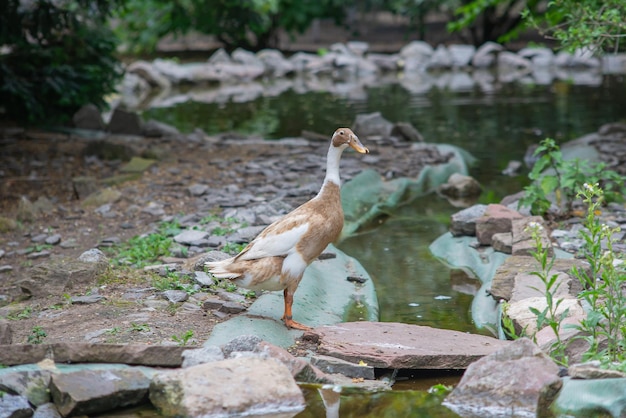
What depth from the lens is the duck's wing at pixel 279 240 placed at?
473 centimetres

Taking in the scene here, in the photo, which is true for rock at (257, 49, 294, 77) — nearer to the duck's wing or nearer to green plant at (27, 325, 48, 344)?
Answer: the duck's wing

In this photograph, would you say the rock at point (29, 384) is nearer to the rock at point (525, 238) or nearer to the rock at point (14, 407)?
the rock at point (14, 407)

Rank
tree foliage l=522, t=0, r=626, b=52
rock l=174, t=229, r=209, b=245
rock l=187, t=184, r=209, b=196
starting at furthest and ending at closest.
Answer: rock l=187, t=184, r=209, b=196, tree foliage l=522, t=0, r=626, b=52, rock l=174, t=229, r=209, b=245

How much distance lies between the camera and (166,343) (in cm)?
435

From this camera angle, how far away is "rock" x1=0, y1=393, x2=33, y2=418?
3592mm

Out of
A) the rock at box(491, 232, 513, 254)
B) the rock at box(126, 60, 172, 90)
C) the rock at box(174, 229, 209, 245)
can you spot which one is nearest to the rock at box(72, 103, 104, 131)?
the rock at box(174, 229, 209, 245)

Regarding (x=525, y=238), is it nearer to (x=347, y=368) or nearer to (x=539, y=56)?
(x=347, y=368)

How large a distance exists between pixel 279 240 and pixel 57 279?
1.57m

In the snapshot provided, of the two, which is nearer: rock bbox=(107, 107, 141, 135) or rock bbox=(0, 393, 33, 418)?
rock bbox=(0, 393, 33, 418)

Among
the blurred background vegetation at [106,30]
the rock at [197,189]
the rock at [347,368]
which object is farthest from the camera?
the rock at [197,189]

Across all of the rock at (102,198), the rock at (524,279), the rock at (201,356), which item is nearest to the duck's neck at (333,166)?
the rock at (524,279)

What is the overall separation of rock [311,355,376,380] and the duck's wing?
0.73 meters

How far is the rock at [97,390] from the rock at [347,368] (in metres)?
0.89

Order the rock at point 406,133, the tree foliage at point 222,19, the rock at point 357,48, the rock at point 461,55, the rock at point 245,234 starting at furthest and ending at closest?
the rock at point 357,48 → the tree foliage at point 222,19 → the rock at point 461,55 → the rock at point 406,133 → the rock at point 245,234
